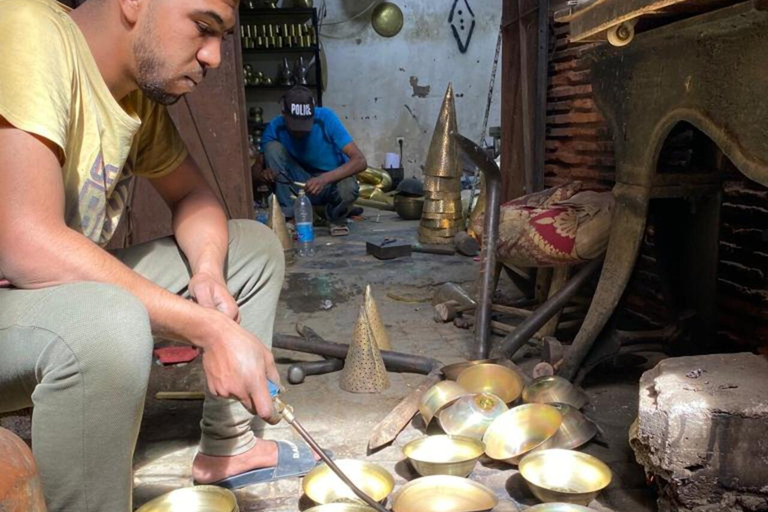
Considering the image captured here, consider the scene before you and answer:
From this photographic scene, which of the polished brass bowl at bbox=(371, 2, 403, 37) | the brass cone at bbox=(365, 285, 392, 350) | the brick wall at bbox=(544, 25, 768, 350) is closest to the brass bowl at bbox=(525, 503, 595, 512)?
the brick wall at bbox=(544, 25, 768, 350)

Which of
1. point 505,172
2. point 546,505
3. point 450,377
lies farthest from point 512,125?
point 546,505

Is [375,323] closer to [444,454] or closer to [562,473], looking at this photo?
[444,454]

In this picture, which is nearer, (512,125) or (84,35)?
(84,35)

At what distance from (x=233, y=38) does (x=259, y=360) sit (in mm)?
2734

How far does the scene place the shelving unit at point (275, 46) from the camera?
915cm

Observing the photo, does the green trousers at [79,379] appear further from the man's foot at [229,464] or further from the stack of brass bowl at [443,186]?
the stack of brass bowl at [443,186]

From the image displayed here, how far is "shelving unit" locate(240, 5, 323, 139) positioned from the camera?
915 cm

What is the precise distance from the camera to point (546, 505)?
173 cm

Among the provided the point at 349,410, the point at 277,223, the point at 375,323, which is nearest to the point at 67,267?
the point at 349,410

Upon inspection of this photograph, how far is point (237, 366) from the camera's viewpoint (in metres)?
1.42

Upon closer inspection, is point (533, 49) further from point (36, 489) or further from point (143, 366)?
point (36, 489)

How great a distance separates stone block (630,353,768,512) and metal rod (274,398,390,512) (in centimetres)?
77

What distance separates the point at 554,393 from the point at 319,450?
1.16m

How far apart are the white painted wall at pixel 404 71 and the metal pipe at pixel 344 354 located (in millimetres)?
7362
